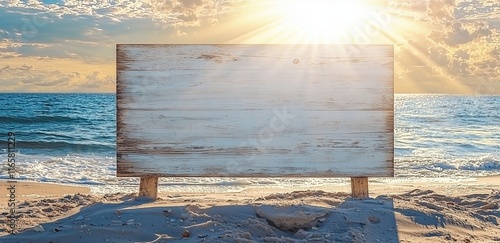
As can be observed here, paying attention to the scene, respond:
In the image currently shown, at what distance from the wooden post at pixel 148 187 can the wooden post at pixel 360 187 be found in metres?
1.96

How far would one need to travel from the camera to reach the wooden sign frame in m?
5.15

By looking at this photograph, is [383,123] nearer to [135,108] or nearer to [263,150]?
[263,150]

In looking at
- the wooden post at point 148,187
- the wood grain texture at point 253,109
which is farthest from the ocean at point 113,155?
the wood grain texture at point 253,109

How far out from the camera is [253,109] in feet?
16.9

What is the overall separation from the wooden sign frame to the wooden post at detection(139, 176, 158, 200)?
182mm

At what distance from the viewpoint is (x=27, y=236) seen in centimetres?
407

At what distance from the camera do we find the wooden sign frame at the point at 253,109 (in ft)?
16.9

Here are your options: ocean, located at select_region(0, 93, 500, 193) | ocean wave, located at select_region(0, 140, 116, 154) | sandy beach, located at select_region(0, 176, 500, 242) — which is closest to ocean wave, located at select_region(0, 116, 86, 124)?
ocean, located at select_region(0, 93, 500, 193)

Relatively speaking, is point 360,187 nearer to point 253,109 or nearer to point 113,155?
point 253,109

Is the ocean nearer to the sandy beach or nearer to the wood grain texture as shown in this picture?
the wood grain texture

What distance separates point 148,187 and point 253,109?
4.24ft

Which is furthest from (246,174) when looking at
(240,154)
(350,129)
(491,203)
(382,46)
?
(491,203)

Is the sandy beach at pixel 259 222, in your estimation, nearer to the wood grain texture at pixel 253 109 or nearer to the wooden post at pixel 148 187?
the wooden post at pixel 148 187

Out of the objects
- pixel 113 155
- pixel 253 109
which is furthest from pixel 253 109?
pixel 113 155
